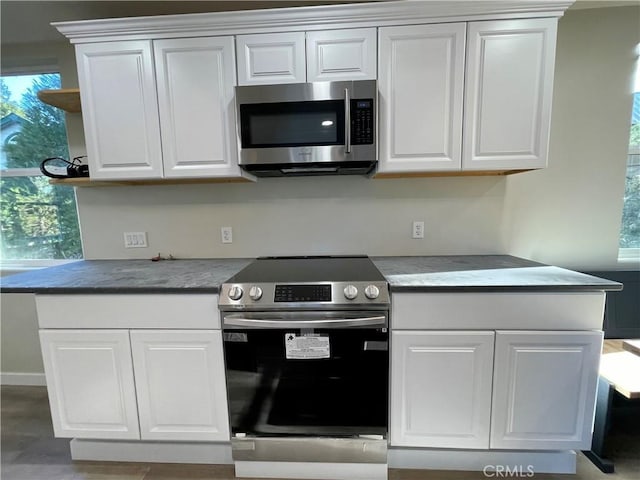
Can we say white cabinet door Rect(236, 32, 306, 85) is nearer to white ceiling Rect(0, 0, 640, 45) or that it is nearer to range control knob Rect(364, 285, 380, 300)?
white ceiling Rect(0, 0, 640, 45)

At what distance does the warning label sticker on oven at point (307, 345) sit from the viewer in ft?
4.40

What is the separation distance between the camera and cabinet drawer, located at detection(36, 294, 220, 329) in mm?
1414

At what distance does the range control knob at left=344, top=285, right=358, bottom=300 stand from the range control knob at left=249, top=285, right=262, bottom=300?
Answer: 1.27 ft

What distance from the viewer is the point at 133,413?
1.50 metres

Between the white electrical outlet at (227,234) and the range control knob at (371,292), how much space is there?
3.67 feet

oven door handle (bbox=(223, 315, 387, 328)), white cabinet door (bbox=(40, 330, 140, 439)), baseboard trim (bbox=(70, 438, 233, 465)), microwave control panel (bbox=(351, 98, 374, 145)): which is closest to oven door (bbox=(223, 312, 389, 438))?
oven door handle (bbox=(223, 315, 387, 328))

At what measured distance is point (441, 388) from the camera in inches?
55.4

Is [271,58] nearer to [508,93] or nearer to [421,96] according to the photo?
[421,96]

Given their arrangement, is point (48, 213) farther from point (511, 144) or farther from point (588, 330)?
point (588, 330)

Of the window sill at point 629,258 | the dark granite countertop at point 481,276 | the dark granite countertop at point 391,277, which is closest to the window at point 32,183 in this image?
the dark granite countertop at point 391,277

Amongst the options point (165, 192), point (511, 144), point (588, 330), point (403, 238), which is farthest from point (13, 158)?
point (588, 330)

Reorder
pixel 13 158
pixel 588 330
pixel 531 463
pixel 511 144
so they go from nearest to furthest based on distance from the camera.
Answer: pixel 588 330, pixel 531 463, pixel 511 144, pixel 13 158

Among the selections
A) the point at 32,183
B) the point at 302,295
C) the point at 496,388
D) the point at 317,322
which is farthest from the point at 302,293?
the point at 32,183

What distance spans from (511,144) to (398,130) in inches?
23.6
